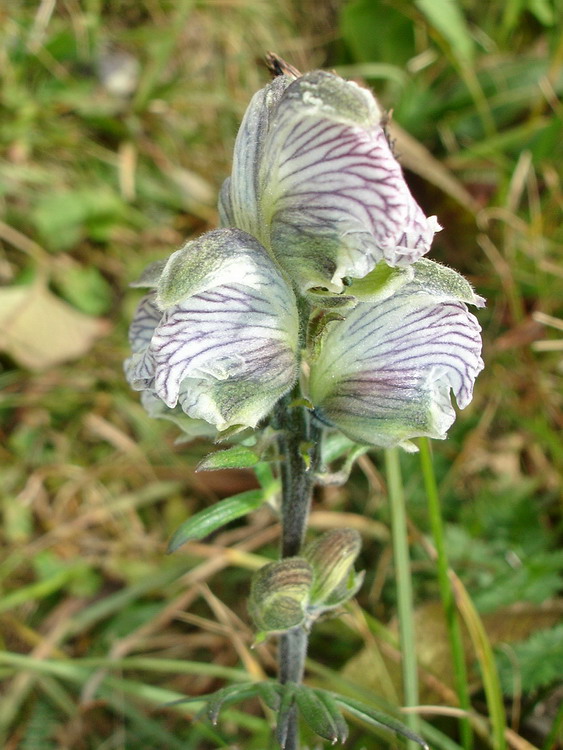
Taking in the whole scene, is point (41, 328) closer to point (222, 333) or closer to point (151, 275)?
point (151, 275)

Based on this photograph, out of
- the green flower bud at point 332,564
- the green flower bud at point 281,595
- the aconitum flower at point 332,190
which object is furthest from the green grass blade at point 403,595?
the aconitum flower at point 332,190

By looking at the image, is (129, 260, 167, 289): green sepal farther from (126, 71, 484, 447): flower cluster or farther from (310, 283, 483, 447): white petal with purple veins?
(310, 283, 483, 447): white petal with purple veins

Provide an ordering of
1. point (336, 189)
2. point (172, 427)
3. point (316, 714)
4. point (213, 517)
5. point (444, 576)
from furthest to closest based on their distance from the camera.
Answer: point (172, 427) < point (444, 576) < point (213, 517) < point (316, 714) < point (336, 189)

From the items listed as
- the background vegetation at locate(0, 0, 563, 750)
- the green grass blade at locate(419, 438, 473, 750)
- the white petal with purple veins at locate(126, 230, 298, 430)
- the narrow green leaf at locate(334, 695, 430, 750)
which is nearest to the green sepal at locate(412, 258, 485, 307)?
the white petal with purple veins at locate(126, 230, 298, 430)

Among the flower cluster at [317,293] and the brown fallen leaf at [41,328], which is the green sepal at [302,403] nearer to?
the flower cluster at [317,293]

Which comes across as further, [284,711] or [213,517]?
[213,517]

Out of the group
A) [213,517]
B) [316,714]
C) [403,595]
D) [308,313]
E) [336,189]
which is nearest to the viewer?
[336,189]

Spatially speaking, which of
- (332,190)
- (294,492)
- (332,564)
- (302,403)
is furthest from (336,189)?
(332,564)
